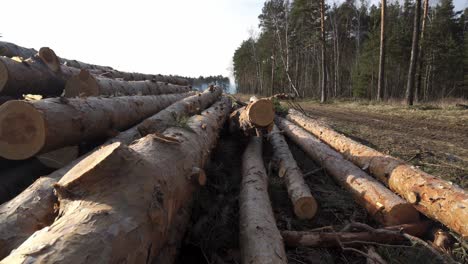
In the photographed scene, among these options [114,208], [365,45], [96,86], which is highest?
[365,45]

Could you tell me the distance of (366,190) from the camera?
4375mm

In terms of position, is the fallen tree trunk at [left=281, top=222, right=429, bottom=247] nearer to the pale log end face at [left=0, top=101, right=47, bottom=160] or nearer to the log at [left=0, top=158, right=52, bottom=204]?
the pale log end face at [left=0, top=101, right=47, bottom=160]

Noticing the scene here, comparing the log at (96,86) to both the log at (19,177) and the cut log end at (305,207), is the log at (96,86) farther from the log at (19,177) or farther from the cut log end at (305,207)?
the cut log end at (305,207)

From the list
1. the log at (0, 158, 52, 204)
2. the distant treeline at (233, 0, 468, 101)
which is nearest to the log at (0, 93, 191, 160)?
the log at (0, 158, 52, 204)

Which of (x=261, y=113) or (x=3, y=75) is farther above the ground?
(x=3, y=75)

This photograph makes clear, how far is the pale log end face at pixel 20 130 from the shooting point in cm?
356

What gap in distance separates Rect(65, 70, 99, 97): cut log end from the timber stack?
0.02 metres

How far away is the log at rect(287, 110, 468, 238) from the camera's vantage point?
3480 millimetres

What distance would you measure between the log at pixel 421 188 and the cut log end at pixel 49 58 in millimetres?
5548

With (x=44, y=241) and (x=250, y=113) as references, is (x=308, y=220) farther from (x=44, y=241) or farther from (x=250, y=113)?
(x=44, y=241)

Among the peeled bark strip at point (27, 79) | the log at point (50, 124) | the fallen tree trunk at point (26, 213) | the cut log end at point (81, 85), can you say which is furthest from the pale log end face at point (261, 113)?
the peeled bark strip at point (27, 79)

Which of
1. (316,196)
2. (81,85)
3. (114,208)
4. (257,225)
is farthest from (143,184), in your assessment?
(81,85)

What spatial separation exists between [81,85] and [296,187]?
171 inches

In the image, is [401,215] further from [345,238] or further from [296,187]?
[296,187]
